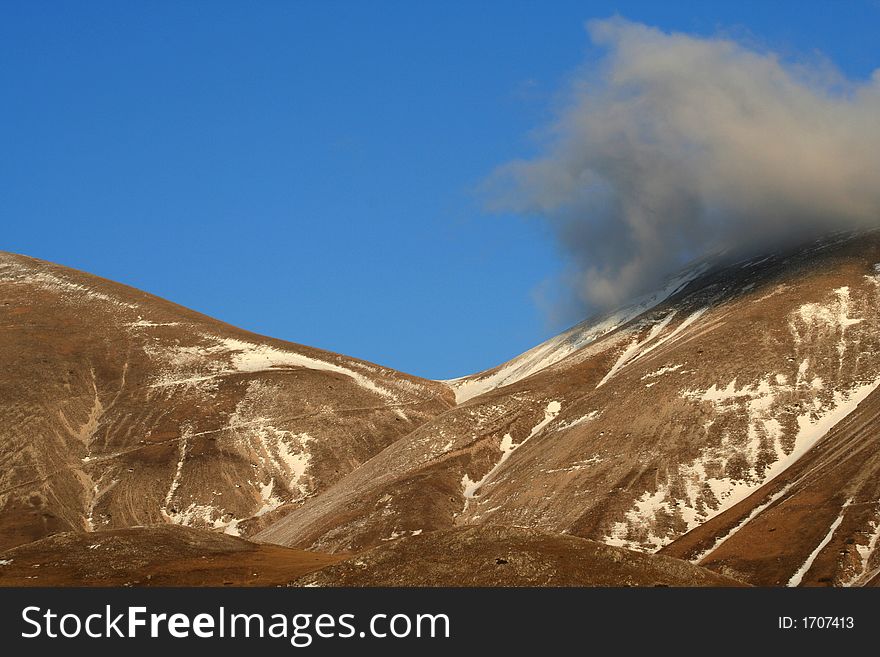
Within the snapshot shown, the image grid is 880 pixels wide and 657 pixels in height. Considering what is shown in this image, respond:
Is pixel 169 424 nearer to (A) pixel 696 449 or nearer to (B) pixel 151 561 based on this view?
(A) pixel 696 449

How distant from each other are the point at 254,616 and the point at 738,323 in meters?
116

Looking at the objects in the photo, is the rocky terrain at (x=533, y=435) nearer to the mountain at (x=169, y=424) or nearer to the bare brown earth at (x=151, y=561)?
the mountain at (x=169, y=424)

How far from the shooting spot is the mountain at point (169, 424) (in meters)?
151

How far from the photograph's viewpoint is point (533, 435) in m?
148

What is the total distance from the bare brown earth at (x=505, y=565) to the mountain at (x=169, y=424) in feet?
284

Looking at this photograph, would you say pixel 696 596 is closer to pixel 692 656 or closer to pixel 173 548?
pixel 692 656

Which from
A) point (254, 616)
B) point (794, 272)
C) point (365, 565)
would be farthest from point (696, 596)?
point (794, 272)

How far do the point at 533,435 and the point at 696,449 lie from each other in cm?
2747

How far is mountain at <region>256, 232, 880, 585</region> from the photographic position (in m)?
103

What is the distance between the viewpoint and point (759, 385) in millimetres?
134750

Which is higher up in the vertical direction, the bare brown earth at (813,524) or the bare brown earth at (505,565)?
the bare brown earth at (813,524)

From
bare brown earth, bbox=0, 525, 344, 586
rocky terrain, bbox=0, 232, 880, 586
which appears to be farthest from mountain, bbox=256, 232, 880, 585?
bare brown earth, bbox=0, 525, 344, 586

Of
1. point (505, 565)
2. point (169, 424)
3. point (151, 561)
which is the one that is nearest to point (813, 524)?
point (505, 565)

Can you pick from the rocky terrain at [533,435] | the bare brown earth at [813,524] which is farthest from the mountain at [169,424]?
the bare brown earth at [813,524]
